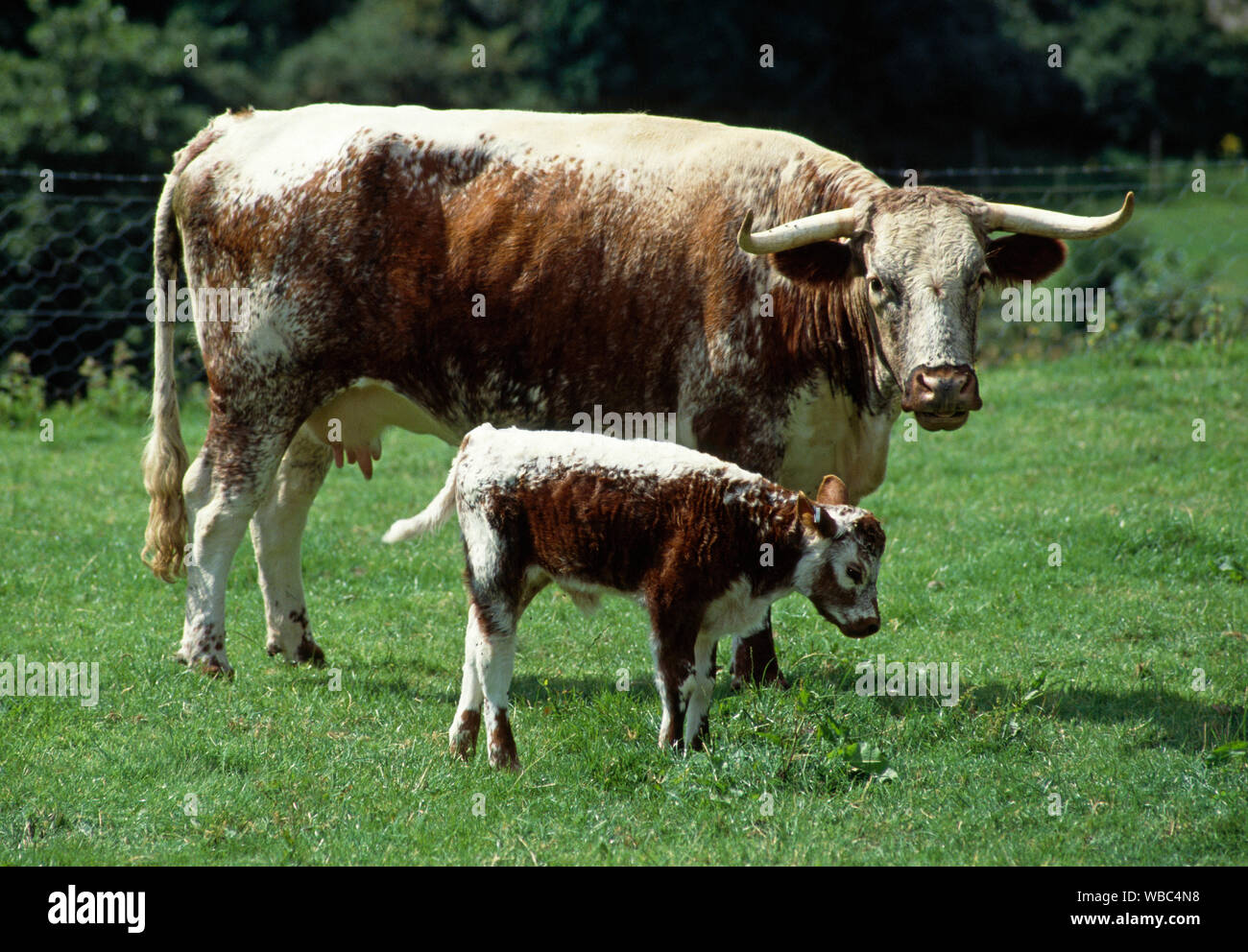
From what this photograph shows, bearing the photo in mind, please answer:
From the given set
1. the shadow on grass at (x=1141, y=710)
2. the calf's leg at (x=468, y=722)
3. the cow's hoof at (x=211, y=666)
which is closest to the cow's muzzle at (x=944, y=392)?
the shadow on grass at (x=1141, y=710)

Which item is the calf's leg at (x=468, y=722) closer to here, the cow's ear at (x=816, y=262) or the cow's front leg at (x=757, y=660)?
the cow's front leg at (x=757, y=660)

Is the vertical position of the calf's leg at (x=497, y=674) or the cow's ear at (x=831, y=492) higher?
the cow's ear at (x=831, y=492)

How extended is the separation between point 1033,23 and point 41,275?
36.5 m

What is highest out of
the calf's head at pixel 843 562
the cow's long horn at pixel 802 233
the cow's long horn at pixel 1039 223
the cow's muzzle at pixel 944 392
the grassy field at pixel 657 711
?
the cow's long horn at pixel 1039 223

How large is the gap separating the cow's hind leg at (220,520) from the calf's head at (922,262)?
2573 mm

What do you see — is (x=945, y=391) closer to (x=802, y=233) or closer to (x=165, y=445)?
(x=802, y=233)

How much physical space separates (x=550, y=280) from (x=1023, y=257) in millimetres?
2092

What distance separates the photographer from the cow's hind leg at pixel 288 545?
23.5ft

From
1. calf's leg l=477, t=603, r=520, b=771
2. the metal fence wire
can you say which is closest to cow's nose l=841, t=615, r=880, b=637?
calf's leg l=477, t=603, r=520, b=771

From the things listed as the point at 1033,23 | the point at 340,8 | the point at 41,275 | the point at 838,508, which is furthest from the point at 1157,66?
the point at 838,508

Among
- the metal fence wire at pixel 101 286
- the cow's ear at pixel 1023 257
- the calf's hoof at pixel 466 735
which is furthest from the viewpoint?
the metal fence wire at pixel 101 286

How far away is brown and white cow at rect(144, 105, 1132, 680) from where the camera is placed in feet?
20.2

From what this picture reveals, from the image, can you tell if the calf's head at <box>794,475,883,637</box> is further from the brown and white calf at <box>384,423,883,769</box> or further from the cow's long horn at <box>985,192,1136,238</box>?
the cow's long horn at <box>985,192,1136,238</box>
